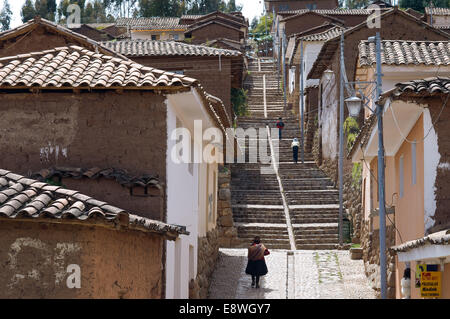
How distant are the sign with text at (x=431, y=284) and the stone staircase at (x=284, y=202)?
15141 millimetres

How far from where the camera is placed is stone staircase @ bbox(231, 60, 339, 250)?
1165 inches

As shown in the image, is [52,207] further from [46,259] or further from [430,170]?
[430,170]

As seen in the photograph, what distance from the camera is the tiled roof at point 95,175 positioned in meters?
14.1

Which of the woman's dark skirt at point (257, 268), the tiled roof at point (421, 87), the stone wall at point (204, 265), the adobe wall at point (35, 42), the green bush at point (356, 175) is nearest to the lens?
the tiled roof at point (421, 87)

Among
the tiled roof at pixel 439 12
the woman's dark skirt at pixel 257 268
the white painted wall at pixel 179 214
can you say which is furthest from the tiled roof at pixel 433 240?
the tiled roof at pixel 439 12

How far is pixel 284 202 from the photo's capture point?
33.7 metres

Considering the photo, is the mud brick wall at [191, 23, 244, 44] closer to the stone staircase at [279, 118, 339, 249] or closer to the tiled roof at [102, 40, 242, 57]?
the stone staircase at [279, 118, 339, 249]

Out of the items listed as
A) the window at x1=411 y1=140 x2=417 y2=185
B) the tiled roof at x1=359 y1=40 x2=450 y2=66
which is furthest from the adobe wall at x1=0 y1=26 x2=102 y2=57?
the window at x1=411 y1=140 x2=417 y2=185

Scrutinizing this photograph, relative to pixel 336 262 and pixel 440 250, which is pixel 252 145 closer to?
pixel 336 262

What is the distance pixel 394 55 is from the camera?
78.2ft

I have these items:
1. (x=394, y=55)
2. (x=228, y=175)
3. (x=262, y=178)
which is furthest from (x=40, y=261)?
(x=262, y=178)

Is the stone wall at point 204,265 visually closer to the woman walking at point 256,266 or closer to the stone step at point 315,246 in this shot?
the woman walking at point 256,266
